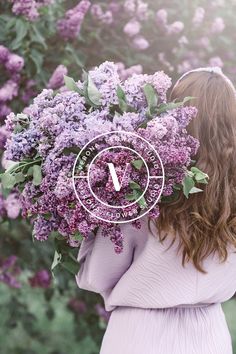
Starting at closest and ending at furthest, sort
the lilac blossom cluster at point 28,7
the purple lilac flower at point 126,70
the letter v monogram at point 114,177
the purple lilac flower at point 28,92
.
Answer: the letter v monogram at point 114,177
the lilac blossom cluster at point 28,7
the purple lilac flower at point 126,70
the purple lilac flower at point 28,92

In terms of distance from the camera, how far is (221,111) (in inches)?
99.0

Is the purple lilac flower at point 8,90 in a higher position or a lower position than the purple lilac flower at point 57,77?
lower

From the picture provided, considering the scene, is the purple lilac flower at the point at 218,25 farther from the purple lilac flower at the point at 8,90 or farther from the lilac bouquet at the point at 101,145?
the lilac bouquet at the point at 101,145

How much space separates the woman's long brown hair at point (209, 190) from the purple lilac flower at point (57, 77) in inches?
51.2

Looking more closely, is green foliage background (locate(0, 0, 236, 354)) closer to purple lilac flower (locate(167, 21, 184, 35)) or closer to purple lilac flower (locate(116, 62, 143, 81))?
purple lilac flower (locate(167, 21, 184, 35))

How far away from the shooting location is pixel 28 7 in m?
3.71

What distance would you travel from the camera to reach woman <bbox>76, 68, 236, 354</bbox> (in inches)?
97.6

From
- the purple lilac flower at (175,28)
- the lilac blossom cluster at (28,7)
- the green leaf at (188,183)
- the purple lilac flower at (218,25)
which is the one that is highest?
the green leaf at (188,183)

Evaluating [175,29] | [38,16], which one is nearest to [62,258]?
[38,16]

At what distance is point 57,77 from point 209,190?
59.1 inches

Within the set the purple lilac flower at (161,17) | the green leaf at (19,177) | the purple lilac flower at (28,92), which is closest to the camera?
the green leaf at (19,177)

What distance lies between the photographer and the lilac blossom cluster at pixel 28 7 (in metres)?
3.70

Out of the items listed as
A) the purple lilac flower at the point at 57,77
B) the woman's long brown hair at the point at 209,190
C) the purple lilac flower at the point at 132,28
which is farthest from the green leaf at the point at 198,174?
the purple lilac flower at the point at 132,28

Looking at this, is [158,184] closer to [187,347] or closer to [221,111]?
[221,111]
